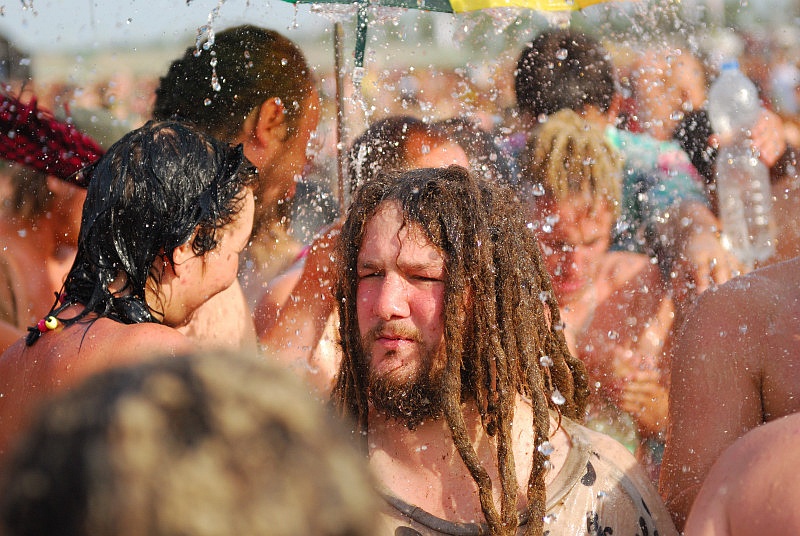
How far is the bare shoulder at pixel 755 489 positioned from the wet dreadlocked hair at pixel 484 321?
48 cm

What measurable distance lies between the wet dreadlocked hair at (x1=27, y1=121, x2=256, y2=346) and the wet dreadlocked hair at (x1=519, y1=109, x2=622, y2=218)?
1604 millimetres

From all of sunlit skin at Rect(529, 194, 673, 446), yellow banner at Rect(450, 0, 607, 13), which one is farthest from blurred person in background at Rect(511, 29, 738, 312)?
yellow banner at Rect(450, 0, 607, 13)

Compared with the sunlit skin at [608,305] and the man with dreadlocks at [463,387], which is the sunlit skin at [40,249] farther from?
the man with dreadlocks at [463,387]

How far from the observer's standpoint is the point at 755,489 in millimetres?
1140

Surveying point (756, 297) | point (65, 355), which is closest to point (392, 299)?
point (65, 355)

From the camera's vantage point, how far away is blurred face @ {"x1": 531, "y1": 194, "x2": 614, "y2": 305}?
11.5 feet

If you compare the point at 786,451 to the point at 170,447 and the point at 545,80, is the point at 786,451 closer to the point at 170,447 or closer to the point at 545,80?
the point at 170,447

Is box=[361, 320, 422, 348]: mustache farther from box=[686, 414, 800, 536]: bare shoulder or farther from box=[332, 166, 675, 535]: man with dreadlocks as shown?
box=[686, 414, 800, 536]: bare shoulder

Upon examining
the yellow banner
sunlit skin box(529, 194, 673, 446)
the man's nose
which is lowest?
sunlit skin box(529, 194, 673, 446)

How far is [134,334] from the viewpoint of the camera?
1927 millimetres

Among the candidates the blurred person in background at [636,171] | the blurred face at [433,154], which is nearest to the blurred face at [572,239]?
the blurred person in background at [636,171]

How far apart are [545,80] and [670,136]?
834 mm

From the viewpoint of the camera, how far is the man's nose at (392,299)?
1.74m

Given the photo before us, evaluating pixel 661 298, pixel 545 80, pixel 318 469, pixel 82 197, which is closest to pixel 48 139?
pixel 82 197
